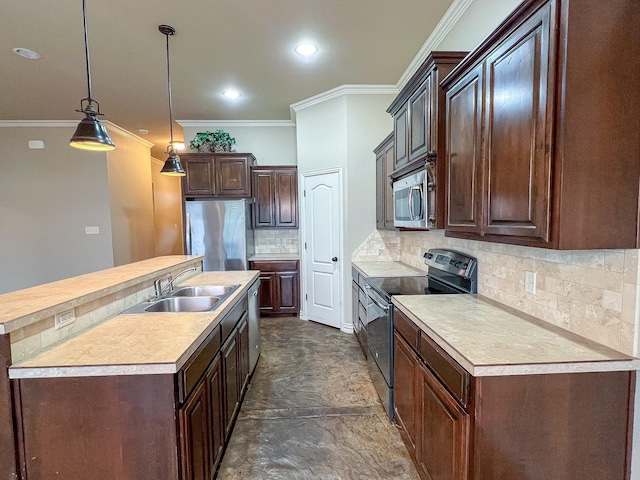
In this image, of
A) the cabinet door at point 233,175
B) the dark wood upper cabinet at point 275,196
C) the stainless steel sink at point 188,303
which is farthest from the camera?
the dark wood upper cabinet at point 275,196

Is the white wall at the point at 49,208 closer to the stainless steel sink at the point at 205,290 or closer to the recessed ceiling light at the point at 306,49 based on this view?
the stainless steel sink at the point at 205,290

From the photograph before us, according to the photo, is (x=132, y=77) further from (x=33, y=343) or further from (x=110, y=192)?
(x=33, y=343)

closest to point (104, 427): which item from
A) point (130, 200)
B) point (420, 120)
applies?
point (420, 120)

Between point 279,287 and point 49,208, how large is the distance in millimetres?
4026

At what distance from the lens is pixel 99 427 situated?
1229 mm

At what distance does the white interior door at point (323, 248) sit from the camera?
13.5 ft

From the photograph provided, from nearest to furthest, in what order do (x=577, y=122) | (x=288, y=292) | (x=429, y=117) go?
(x=577, y=122) < (x=429, y=117) < (x=288, y=292)

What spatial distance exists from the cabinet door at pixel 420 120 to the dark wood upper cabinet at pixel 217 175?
293cm

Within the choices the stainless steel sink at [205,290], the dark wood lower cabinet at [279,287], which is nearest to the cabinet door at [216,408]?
the stainless steel sink at [205,290]

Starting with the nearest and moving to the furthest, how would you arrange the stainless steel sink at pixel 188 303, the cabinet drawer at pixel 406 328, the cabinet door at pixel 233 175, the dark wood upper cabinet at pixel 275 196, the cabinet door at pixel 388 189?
the cabinet drawer at pixel 406 328, the stainless steel sink at pixel 188 303, the cabinet door at pixel 388 189, the cabinet door at pixel 233 175, the dark wood upper cabinet at pixel 275 196

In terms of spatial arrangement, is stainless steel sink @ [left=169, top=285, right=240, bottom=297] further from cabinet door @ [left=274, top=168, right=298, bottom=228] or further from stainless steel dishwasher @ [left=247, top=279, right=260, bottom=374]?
cabinet door @ [left=274, top=168, right=298, bottom=228]

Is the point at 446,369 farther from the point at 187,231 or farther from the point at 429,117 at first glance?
the point at 187,231

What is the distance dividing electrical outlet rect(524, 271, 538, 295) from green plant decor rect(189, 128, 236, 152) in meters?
4.30

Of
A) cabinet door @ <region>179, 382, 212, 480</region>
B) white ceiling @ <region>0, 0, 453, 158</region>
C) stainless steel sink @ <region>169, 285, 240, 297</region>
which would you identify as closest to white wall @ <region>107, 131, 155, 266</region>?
white ceiling @ <region>0, 0, 453, 158</region>
